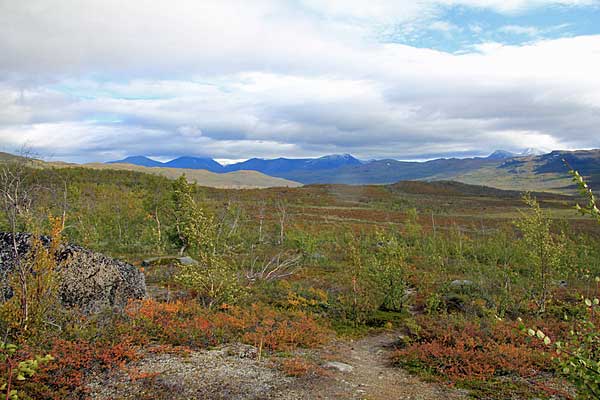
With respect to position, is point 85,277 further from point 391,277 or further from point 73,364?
point 391,277

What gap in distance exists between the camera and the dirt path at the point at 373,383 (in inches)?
352

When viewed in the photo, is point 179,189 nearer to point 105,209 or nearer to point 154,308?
point 154,308

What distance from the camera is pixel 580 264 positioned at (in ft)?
84.0

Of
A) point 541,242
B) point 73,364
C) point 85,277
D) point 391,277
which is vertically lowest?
point 391,277

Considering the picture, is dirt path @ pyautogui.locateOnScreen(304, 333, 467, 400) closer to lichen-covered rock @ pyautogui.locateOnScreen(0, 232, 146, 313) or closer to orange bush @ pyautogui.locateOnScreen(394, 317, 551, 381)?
orange bush @ pyautogui.locateOnScreen(394, 317, 551, 381)

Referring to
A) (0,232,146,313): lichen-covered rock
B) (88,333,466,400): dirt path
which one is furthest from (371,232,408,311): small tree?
(0,232,146,313): lichen-covered rock

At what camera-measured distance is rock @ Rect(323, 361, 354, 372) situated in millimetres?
10469

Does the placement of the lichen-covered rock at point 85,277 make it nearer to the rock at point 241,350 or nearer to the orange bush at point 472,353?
the rock at point 241,350

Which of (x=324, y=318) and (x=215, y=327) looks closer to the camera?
(x=215, y=327)

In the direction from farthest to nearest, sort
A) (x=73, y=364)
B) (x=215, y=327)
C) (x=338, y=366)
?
1. (x=215, y=327)
2. (x=338, y=366)
3. (x=73, y=364)

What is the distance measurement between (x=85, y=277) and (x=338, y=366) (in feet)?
29.2

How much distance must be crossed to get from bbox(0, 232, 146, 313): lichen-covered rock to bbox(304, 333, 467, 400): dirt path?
7.48 meters

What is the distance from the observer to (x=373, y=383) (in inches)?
384

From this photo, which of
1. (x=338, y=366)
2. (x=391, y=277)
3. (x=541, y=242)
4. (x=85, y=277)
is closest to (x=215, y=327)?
(x=338, y=366)
